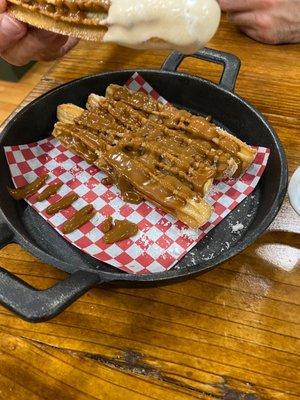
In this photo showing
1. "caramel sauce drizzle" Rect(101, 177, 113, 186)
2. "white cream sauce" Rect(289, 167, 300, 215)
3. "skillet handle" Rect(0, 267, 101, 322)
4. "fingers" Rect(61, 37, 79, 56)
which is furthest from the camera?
"fingers" Rect(61, 37, 79, 56)

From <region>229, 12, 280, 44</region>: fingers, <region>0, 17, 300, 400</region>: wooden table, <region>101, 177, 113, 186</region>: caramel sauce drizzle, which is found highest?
<region>229, 12, 280, 44</region>: fingers

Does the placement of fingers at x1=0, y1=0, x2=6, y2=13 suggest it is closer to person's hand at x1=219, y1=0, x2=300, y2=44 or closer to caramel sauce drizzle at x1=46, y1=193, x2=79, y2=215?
caramel sauce drizzle at x1=46, y1=193, x2=79, y2=215

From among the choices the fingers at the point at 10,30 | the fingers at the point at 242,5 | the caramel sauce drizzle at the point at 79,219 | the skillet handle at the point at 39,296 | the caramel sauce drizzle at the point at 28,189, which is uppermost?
the fingers at the point at 10,30

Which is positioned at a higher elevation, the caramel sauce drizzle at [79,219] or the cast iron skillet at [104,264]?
the cast iron skillet at [104,264]

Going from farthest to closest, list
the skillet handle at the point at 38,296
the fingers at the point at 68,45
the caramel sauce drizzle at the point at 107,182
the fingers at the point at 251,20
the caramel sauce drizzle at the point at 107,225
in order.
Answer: the fingers at the point at 251,20 → the fingers at the point at 68,45 → the caramel sauce drizzle at the point at 107,182 → the caramel sauce drizzle at the point at 107,225 → the skillet handle at the point at 38,296

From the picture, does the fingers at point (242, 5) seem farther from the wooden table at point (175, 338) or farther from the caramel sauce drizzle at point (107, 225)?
the caramel sauce drizzle at point (107, 225)

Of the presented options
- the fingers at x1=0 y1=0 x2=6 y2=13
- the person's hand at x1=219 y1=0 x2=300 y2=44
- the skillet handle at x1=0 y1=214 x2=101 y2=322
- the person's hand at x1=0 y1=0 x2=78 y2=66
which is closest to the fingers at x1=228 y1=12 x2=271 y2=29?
the person's hand at x1=219 y1=0 x2=300 y2=44

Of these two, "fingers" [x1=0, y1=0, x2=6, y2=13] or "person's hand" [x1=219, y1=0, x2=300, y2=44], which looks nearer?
"fingers" [x1=0, y1=0, x2=6, y2=13]

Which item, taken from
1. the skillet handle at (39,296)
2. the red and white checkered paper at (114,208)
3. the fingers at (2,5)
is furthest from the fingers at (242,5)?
the skillet handle at (39,296)

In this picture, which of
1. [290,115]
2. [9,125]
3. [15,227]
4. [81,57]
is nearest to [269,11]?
[290,115]
